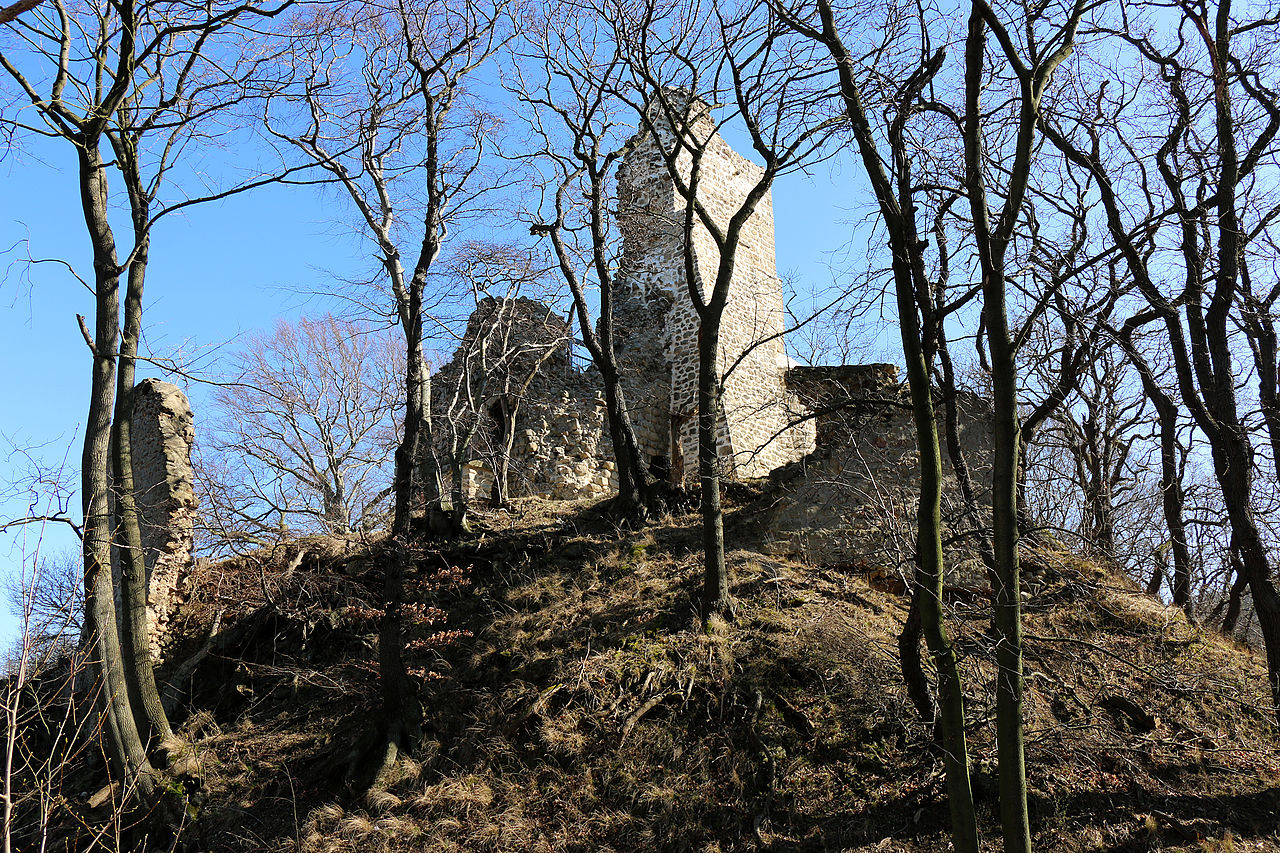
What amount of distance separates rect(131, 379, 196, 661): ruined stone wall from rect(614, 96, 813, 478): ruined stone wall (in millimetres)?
7687

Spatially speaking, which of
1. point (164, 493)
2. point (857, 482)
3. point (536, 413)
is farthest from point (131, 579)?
point (536, 413)

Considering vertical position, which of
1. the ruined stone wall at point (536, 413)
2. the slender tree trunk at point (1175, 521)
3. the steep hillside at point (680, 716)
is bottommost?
the steep hillside at point (680, 716)

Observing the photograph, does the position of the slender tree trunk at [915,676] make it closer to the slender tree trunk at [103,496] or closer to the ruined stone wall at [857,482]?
the ruined stone wall at [857,482]

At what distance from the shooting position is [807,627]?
326 inches

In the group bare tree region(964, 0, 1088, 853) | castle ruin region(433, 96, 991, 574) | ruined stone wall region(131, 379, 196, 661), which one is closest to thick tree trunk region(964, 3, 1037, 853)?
bare tree region(964, 0, 1088, 853)

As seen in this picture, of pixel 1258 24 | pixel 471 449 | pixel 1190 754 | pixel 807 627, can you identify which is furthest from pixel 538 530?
pixel 1258 24

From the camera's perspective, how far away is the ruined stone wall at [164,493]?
32.4 feet

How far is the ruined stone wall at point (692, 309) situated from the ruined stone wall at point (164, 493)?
7.69m

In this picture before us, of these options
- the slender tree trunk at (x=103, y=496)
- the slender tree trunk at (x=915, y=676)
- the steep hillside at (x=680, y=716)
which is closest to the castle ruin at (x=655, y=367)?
the steep hillside at (x=680, y=716)

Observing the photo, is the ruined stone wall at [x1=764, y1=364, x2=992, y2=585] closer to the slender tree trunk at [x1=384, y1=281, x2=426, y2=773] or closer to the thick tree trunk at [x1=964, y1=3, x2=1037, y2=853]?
the thick tree trunk at [x1=964, y1=3, x2=1037, y2=853]

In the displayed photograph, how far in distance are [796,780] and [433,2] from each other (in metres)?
9.13

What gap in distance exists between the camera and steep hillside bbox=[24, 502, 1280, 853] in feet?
21.3

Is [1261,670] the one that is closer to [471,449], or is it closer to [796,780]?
[796,780]

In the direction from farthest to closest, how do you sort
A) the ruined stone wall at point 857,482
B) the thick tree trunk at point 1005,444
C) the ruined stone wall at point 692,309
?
the ruined stone wall at point 692,309
the ruined stone wall at point 857,482
the thick tree trunk at point 1005,444
